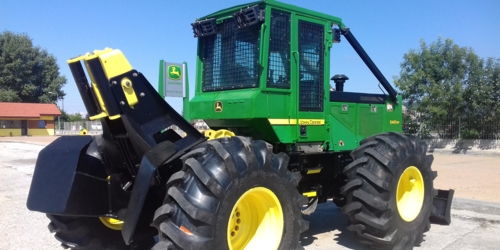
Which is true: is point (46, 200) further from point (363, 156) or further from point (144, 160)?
point (363, 156)

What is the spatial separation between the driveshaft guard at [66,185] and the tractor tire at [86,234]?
0.55 metres

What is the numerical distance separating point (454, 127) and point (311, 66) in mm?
18969

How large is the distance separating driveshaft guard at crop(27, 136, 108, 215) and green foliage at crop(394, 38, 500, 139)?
1983 cm

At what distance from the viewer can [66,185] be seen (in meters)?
4.02

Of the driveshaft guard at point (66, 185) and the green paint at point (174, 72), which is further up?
the green paint at point (174, 72)

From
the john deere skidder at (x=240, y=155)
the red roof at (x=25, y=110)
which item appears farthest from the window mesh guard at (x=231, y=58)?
the red roof at (x=25, y=110)

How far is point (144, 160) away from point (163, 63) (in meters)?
5.10

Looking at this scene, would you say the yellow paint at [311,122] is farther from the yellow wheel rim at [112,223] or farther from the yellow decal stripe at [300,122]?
the yellow wheel rim at [112,223]

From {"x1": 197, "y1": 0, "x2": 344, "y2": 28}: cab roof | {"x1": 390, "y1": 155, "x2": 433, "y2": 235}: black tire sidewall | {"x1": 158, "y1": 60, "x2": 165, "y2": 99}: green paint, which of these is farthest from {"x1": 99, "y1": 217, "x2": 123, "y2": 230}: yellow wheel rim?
{"x1": 158, "y1": 60, "x2": 165, "y2": 99}: green paint

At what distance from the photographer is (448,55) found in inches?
856

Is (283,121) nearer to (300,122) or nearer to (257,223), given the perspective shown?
(300,122)

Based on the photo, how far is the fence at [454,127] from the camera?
2077cm

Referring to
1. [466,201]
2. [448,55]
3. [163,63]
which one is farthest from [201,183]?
[448,55]

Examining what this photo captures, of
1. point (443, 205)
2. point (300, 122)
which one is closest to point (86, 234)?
point (300, 122)
